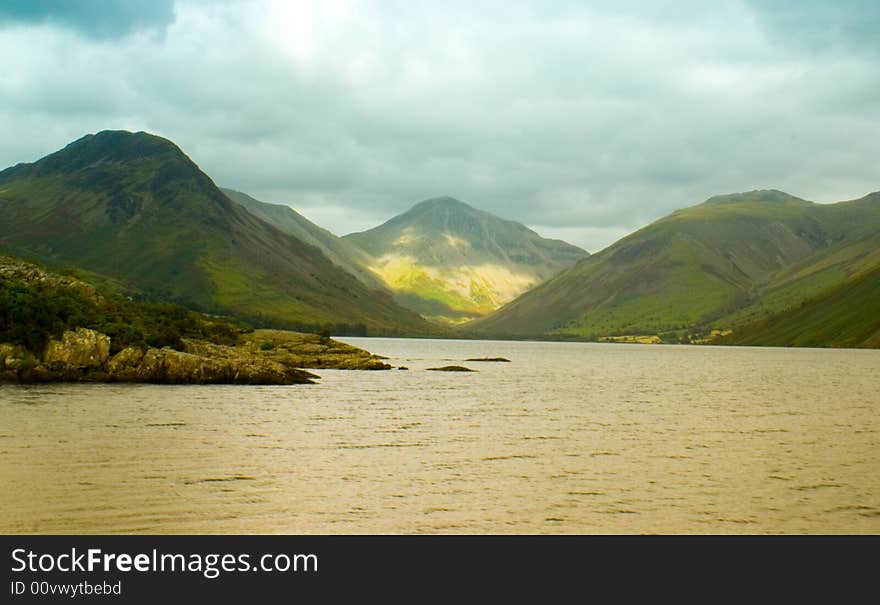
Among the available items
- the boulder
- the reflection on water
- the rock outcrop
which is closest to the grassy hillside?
the boulder

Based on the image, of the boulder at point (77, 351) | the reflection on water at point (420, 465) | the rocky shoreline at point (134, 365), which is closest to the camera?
the reflection on water at point (420, 465)

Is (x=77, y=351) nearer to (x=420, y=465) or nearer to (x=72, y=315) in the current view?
(x=72, y=315)

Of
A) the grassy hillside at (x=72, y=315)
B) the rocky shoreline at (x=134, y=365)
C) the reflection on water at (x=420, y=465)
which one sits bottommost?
Result: the reflection on water at (x=420, y=465)

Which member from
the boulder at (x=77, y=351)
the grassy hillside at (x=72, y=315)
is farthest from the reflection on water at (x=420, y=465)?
the grassy hillside at (x=72, y=315)

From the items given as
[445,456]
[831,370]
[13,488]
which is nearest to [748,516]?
[445,456]

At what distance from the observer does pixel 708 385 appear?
128 meters

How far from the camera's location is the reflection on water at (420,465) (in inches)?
1241

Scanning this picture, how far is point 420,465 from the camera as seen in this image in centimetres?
4478

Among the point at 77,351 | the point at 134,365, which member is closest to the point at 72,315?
the point at 77,351

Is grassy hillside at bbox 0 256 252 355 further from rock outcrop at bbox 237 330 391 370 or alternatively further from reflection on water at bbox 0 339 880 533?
reflection on water at bbox 0 339 880 533

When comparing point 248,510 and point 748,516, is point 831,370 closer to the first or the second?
point 748,516

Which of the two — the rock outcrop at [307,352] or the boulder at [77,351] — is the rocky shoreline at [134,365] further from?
the rock outcrop at [307,352]

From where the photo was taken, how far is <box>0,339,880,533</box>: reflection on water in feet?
103
